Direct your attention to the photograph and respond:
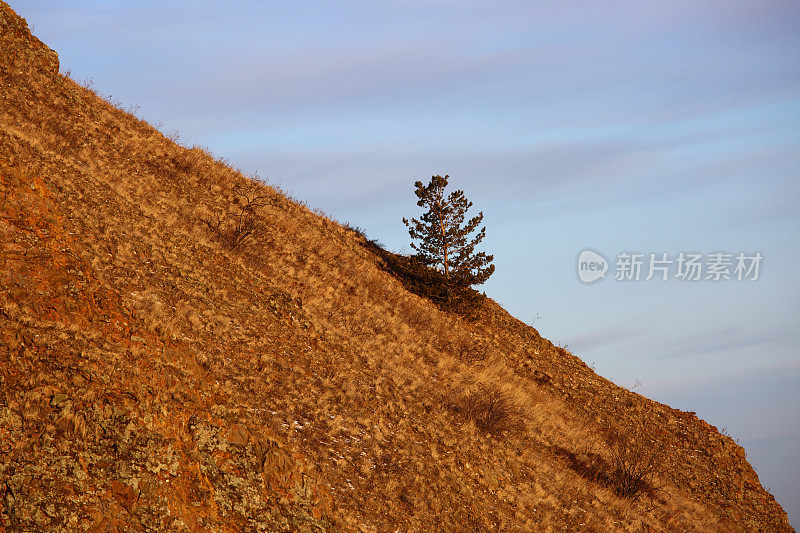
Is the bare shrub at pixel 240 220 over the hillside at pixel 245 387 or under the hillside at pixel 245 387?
over

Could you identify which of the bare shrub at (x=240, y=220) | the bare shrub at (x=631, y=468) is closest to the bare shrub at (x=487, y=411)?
the bare shrub at (x=631, y=468)

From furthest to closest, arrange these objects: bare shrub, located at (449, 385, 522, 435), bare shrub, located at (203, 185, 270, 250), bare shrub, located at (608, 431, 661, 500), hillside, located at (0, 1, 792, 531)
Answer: bare shrub, located at (203, 185, 270, 250), bare shrub, located at (608, 431, 661, 500), bare shrub, located at (449, 385, 522, 435), hillside, located at (0, 1, 792, 531)

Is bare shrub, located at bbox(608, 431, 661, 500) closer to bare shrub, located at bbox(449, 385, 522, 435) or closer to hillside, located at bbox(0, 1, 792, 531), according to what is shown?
hillside, located at bbox(0, 1, 792, 531)

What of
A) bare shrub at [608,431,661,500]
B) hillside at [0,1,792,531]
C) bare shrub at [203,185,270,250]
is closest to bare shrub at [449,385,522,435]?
Answer: hillside at [0,1,792,531]

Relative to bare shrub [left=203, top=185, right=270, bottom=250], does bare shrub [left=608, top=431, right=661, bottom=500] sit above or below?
below

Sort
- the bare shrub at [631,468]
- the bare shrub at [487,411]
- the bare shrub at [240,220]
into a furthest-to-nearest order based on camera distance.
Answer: the bare shrub at [240,220] < the bare shrub at [631,468] < the bare shrub at [487,411]

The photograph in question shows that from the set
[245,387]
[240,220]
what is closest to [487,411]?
[245,387]

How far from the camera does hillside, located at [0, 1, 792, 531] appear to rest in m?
10.2

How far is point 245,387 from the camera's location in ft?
44.6

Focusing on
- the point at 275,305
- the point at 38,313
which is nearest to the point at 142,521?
the point at 38,313

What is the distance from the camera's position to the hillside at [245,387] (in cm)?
1020

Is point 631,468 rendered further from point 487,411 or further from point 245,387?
point 245,387

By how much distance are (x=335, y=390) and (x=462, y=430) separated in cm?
389

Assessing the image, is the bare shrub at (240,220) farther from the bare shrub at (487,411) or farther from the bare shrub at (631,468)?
the bare shrub at (631,468)
